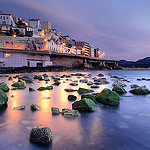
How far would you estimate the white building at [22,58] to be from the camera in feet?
149

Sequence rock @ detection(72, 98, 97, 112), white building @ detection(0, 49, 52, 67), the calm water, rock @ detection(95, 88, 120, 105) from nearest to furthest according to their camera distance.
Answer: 1. the calm water
2. rock @ detection(72, 98, 97, 112)
3. rock @ detection(95, 88, 120, 105)
4. white building @ detection(0, 49, 52, 67)

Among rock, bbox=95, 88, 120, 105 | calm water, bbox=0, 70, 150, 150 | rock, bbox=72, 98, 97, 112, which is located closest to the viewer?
calm water, bbox=0, 70, 150, 150

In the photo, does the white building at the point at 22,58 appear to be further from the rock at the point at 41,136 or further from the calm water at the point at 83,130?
the rock at the point at 41,136

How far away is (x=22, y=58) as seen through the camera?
161ft

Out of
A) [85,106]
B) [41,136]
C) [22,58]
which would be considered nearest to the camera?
[41,136]

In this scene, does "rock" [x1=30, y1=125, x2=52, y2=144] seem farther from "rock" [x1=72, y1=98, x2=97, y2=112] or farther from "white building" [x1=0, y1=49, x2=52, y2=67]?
"white building" [x1=0, y1=49, x2=52, y2=67]

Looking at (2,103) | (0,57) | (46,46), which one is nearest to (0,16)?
(46,46)

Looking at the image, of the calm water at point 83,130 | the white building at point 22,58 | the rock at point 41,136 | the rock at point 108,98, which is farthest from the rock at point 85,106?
the white building at point 22,58

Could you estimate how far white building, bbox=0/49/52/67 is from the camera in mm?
45316

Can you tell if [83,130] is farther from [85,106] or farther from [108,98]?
[108,98]

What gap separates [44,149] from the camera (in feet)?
8.45

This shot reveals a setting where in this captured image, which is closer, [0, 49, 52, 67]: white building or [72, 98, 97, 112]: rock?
[72, 98, 97, 112]: rock

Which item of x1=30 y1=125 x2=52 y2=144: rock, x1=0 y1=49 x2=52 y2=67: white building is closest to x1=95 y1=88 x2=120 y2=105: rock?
x1=30 y1=125 x2=52 y2=144: rock

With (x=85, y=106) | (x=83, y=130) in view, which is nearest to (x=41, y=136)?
(x=83, y=130)
